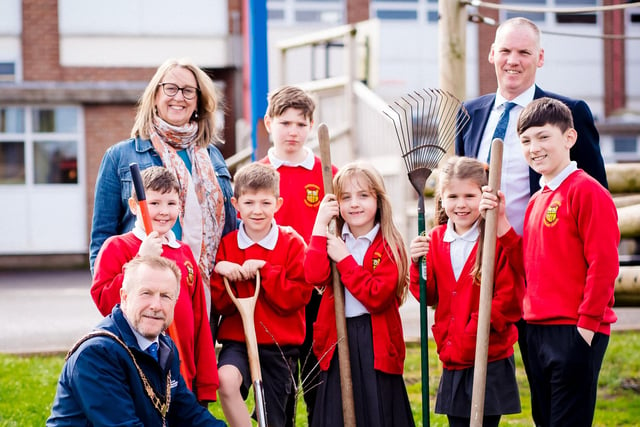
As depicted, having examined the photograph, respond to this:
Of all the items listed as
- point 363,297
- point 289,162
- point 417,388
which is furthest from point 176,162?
point 417,388

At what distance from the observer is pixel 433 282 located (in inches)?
184

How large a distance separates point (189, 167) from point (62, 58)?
691 inches

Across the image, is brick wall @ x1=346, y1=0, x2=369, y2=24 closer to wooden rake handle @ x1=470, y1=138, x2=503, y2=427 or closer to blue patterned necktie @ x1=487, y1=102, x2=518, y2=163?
blue patterned necktie @ x1=487, y1=102, x2=518, y2=163

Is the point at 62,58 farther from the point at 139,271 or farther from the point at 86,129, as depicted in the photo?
the point at 139,271

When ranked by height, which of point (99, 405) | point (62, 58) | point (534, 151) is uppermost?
point (62, 58)

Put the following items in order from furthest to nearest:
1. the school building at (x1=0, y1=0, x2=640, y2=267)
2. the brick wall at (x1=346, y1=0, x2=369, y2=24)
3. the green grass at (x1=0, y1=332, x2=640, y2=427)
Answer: the brick wall at (x1=346, y1=0, x2=369, y2=24) < the school building at (x1=0, y1=0, x2=640, y2=267) < the green grass at (x1=0, y1=332, x2=640, y2=427)

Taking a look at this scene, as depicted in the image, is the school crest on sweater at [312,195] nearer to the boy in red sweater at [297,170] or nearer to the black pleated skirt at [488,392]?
the boy in red sweater at [297,170]

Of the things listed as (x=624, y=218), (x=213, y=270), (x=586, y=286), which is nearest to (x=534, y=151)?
(x=586, y=286)

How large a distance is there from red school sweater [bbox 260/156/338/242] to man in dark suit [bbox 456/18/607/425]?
0.89 m

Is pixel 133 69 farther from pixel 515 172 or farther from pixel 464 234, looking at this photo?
pixel 464 234

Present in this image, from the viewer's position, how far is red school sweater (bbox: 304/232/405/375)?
453cm

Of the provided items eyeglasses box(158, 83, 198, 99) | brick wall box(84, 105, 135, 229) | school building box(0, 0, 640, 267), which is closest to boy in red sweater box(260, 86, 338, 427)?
eyeglasses box(158, 83, 198, 99)

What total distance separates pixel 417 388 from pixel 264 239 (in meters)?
2.85

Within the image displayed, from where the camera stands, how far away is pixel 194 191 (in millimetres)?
4816
